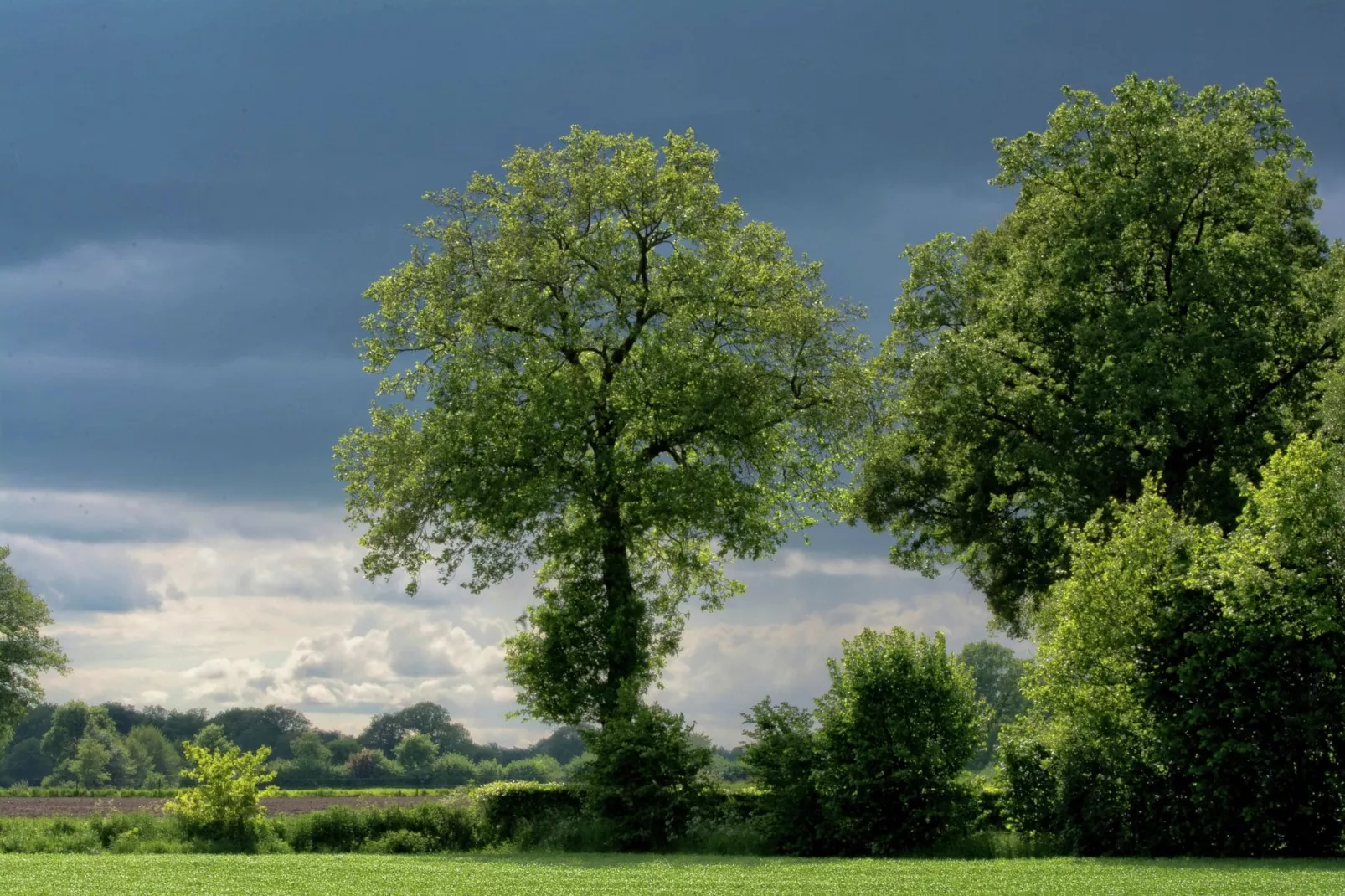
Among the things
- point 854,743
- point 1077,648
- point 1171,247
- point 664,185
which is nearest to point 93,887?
point 854,743

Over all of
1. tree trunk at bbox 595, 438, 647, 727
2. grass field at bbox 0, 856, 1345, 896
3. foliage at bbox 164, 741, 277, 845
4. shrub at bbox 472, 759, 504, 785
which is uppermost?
tree trunk at bbox 595, 438, 647, 727

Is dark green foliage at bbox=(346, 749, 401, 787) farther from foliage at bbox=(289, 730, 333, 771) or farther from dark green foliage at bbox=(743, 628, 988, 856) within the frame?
dark green foliage at bbox=(743, 628, 988, 856)

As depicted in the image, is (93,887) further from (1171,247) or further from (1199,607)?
(1171,247)

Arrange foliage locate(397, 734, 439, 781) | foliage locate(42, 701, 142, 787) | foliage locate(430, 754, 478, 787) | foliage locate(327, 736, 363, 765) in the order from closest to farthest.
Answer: foliage locate(430, 754, 478, 787)
foliage locate(42, 701, 142, 787)
foliage locate(397, 734, 439, 781)
foliage locate(327, 736, 363, 765)

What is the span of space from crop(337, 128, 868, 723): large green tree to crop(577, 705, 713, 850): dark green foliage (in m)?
3.99

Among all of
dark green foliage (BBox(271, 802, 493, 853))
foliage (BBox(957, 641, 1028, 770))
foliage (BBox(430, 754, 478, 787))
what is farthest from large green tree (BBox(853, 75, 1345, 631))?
foliage (BBox(957, 641, 1028, 770))

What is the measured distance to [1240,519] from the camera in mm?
23734

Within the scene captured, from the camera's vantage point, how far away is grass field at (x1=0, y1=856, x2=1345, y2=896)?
16.8 meters

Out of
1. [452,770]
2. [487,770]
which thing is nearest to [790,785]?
[452,770]

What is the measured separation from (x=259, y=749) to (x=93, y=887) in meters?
11.2

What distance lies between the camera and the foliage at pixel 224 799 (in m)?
27.7

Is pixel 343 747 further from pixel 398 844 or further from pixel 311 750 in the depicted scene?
pixel 398 844

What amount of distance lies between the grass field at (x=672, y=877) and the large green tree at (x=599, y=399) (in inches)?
456

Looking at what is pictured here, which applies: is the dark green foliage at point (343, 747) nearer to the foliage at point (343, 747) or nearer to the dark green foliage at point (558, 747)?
the foliage at point (343, 747)
